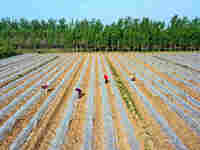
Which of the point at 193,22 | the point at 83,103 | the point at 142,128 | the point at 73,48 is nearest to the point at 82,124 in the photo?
the point at 83,103

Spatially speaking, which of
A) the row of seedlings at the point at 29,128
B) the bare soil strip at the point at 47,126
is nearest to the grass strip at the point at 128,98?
the bare soil strip at the point at 47,126

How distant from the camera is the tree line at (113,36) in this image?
40781 mm

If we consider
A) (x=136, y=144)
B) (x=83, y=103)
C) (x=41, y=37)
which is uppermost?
(x=41, y=37)

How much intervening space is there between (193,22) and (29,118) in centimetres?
6555

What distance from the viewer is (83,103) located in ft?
21.4

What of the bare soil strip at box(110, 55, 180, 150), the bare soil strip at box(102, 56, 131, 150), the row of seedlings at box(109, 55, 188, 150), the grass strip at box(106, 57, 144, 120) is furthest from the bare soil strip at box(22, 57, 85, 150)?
the row of seedlings at box(109, 55, 188, 150)

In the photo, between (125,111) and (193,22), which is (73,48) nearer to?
(125,111)

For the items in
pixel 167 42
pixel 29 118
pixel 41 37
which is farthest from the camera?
pixel 41 37

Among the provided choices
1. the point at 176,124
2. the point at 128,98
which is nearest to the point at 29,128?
the point at 128,98

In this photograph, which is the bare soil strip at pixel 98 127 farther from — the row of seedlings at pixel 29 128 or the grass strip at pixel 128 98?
the row of seedlings at pixel 29 128

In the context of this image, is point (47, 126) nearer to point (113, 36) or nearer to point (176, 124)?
point (176, 124)

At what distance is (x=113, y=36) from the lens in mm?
40500

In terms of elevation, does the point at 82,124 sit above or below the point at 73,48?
below

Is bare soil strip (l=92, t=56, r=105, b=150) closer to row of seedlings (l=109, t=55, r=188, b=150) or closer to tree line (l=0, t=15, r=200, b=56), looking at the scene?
row of seedlings (l=109, t=55, r=188, b=150)
